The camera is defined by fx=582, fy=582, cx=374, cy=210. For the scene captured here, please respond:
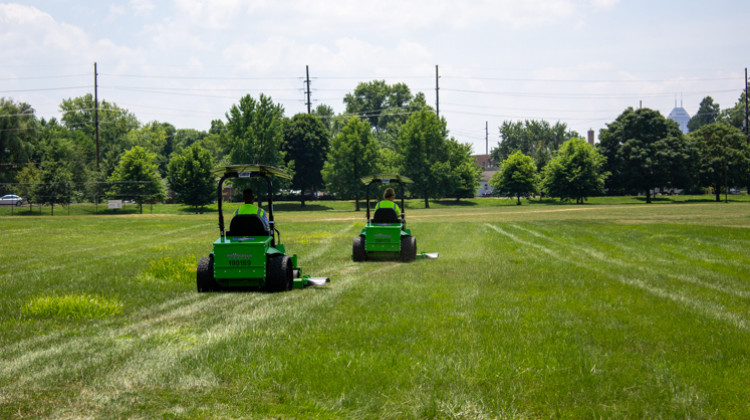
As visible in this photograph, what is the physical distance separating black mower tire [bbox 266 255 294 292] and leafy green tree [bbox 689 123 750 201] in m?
91.4

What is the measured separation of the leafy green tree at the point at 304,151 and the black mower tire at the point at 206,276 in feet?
246

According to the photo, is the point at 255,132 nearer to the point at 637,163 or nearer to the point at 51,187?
the point at 51,187

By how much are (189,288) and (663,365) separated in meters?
9.99

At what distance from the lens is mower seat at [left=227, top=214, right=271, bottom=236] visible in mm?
12273

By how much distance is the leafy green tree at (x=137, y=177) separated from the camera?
70075 millimetres

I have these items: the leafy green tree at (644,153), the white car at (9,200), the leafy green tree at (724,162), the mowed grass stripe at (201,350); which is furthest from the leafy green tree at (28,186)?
the leafy green tree at (724,162)

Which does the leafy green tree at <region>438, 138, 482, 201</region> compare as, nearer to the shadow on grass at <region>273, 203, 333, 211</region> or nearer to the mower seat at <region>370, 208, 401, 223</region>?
the shadow on grass at <region>273, 203, 333, 211</region>

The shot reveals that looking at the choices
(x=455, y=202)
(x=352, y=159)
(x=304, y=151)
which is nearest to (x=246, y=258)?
(x=352, y=159)

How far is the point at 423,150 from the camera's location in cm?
8131

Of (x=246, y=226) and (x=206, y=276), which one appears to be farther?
(x=246, y=226)

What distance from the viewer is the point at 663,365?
22.2 ft

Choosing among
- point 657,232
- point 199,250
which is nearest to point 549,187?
point 657,232

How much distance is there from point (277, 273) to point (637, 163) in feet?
287

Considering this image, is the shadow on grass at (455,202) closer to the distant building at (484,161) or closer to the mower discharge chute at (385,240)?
the mower discharge chute at (385,240)
